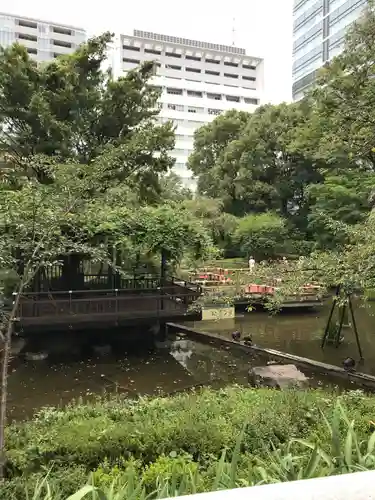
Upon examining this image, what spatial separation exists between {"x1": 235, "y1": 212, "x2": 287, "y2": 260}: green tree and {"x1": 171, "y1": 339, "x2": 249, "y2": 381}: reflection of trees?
1581 centimetres

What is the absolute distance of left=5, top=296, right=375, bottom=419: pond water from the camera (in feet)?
32.3

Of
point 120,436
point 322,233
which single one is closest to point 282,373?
point 120,436

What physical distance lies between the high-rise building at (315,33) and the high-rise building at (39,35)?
108 ft

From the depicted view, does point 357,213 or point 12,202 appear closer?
point 12,202

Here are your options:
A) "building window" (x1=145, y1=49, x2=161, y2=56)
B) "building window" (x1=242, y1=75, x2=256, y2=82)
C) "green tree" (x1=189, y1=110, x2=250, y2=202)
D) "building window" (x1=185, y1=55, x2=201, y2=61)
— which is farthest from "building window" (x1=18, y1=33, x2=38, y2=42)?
"green tree" (x1=189, y1=110, x2=250, y2=202)

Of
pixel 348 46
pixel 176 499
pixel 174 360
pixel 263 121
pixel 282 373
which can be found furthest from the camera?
pixel 263 121

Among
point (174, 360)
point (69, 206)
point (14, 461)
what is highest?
point (69, 206)

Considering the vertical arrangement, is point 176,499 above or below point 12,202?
below

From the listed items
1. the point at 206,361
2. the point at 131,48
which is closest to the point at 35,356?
the point at 206,361

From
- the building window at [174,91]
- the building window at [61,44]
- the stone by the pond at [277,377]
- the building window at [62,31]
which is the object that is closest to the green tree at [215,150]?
the stone by the pond at [277,377]

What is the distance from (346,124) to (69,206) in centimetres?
823

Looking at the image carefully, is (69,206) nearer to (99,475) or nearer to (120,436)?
(120,436)

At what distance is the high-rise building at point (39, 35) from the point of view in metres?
68.1

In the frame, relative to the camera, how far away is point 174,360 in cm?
1251
